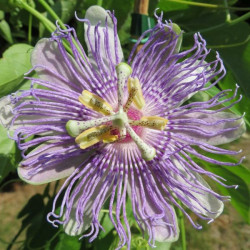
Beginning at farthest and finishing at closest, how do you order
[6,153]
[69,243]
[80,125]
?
[69,243], [6,153], [80,125]

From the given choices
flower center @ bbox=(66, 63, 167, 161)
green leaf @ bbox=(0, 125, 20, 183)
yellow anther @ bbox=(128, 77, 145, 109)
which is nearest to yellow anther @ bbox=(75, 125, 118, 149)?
flower center @ bbox=(66, 63, 167, 161)

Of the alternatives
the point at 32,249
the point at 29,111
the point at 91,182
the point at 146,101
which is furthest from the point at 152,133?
the point at 32,249

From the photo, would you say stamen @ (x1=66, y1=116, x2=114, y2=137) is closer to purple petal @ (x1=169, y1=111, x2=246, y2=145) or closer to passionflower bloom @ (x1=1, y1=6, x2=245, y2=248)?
passionflower bloom @ (x1=1, y1=6, x2=245, y2=248)

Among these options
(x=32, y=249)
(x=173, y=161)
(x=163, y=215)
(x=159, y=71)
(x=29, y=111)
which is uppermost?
(x=159, y=71)

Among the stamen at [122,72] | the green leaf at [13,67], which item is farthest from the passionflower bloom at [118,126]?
Answer: the green leaf at [13,67]

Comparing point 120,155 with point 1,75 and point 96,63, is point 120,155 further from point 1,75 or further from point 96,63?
point 1,75

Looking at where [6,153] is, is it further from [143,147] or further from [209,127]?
[209,127]

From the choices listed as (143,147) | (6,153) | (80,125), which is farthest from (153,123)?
(6,153)
